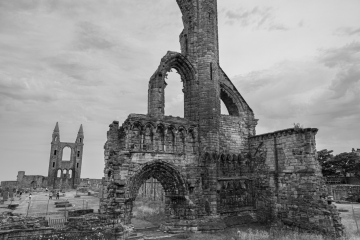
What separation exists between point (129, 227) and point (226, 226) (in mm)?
5606

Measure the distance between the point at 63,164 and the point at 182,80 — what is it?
197 feet

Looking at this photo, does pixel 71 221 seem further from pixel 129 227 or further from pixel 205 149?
pixel 205 149

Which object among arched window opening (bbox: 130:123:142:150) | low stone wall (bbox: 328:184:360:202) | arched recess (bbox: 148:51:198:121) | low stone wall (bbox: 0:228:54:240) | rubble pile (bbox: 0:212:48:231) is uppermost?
arched recess (bbox: 148:51:198:121)

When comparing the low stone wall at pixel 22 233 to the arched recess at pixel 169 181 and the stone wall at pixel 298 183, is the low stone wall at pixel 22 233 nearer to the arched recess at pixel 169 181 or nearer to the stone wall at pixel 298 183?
the arched recess at pixel 169 181

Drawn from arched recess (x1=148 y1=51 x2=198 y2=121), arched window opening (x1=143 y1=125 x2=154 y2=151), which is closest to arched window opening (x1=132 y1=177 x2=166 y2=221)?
arched recess (x1=148 y1=51 x2=198 y2=121)

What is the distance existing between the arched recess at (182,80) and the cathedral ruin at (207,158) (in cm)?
6

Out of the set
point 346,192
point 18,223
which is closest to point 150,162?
point 18,223

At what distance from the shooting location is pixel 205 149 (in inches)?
611

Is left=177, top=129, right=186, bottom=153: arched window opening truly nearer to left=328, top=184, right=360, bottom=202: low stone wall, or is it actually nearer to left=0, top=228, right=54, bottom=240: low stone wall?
left=0, top=228, right=54, bottom=240: low stone wall

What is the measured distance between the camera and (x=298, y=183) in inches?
565

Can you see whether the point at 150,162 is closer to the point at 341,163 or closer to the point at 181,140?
the point at 181,140

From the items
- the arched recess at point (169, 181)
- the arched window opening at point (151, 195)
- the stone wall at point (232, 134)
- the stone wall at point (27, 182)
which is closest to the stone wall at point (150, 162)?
the arched recess at point (169, 181)

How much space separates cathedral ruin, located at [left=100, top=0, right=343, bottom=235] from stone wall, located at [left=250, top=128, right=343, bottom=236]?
5 cm

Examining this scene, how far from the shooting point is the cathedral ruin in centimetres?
1345
